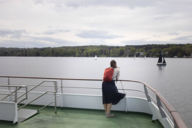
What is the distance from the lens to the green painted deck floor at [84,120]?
3.26 m

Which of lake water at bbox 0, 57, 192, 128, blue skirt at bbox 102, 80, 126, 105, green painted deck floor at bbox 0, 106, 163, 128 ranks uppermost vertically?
blue skirt at bbox 102, 80, 126, 105

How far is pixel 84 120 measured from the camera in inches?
139

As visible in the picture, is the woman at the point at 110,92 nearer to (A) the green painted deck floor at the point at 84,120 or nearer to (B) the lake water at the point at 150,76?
(A) the green painted deck floor at the point at 84,120

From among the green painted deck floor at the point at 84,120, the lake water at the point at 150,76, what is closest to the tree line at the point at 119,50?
the lake water at the point at 150,76

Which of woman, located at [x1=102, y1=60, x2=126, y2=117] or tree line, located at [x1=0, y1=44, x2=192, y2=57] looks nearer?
woman, located at [x1=102, y1=60, x2=126, y2=117]

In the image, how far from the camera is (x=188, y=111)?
42.1ft

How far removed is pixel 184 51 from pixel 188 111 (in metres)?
108

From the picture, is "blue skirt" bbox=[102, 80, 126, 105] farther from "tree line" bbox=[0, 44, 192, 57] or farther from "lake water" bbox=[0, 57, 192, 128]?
"tree line" bbox=[0, 44, 192, 57]

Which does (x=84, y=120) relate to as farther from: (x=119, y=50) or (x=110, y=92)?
(x=119, y=50)

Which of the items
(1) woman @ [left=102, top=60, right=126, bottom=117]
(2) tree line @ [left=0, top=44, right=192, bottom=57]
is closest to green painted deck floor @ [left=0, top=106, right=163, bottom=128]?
(1) woman @ [left=102, top=60, right=126, bottom=117]

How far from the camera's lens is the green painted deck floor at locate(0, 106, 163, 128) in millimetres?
3262

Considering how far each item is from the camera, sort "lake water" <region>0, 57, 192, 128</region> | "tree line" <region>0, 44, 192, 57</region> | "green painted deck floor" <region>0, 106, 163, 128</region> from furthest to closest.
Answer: "tree line" <region>0, 44, 192, 57</region>
"lake water" <region>0, 57, 192, 128</region>
"green painted deck floor" <region>0, 106, 163, 128</region>

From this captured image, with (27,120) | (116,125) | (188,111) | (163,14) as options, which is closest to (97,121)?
(116,125)

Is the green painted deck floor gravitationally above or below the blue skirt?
below
